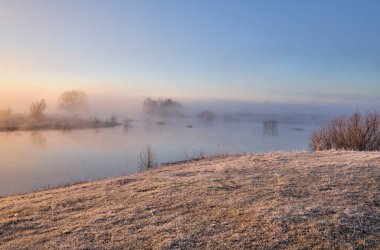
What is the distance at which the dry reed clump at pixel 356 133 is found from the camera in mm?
15875

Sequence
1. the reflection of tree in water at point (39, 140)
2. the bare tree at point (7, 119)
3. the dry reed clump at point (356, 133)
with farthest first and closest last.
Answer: the bare tree at point (7, 119)
the reflection of tree in water at point (39, 140)
the dry reed clump at point (356, 133)

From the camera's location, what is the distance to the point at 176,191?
6.71 m

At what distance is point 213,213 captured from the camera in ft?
17.6

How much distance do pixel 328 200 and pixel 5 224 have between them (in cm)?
504

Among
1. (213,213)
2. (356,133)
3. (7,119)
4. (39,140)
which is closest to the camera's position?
(213,213)

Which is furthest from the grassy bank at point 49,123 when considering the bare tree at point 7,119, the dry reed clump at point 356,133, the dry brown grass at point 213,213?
the dry brown grass at point 213,213

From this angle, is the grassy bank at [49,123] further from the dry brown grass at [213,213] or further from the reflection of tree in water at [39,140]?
the dry brown grass at [213,213]

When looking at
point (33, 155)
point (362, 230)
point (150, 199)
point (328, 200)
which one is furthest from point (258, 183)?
point (33, 155)

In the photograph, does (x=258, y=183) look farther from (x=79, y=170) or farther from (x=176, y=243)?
(x=79, y=170)

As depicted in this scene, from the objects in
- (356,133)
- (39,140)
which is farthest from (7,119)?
(356,133)

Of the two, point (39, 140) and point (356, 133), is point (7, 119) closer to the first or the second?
point (39, 140)

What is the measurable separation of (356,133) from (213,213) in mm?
12672

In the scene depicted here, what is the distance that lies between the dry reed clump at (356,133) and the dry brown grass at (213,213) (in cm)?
840

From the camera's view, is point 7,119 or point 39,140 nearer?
point 39,140
